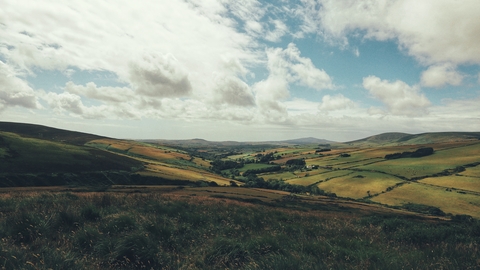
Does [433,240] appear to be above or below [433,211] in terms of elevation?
above

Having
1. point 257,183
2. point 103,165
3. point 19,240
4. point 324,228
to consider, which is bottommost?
point 257,183

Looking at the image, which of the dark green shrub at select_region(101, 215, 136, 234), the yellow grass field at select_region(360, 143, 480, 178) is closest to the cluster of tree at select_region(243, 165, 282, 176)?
the yellow grass field at select_region(360, 143, 480, 178)

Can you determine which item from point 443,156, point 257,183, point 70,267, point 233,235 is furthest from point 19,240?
point 443,156

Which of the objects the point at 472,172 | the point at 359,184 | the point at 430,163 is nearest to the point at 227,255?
the point at 359,184

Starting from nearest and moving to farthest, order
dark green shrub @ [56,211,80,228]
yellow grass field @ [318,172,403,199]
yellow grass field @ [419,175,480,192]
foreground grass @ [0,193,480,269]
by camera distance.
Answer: foreground grass @ [0,193,480,269], dark green shrub @ [56,211,80,228], yellow grass field @ [419,175,480,192], yellow grass field @ [318,172,403,199]

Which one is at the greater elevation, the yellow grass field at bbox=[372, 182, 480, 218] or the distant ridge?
the distant ridge

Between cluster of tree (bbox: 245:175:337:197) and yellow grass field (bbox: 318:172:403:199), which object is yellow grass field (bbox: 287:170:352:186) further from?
cluster of tree (bbox: 245:175:337:197)

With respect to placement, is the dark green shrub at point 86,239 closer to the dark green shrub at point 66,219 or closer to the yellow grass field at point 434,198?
the dark green shrub at point 66,219

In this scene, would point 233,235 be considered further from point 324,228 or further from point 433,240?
point 433,240

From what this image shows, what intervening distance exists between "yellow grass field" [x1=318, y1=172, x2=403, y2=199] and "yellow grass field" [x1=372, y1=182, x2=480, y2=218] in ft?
15.0

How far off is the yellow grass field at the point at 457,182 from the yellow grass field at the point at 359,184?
10.2 metres

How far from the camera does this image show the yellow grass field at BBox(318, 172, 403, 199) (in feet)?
257

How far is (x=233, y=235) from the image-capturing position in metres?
8.58

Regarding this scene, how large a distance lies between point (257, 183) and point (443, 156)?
96.7 metres
